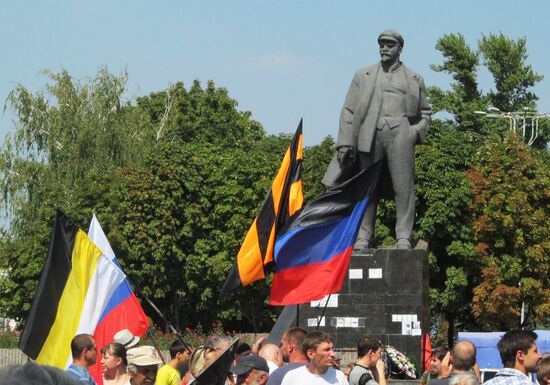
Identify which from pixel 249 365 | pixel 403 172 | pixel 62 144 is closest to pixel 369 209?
pixel 403 172

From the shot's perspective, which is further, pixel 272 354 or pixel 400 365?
pixel 400 365

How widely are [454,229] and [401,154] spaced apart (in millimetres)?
30185

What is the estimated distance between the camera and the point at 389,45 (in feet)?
60.3

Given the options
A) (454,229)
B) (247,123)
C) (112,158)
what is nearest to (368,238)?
(454,229)

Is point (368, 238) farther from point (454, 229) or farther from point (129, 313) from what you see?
point (454, 229)

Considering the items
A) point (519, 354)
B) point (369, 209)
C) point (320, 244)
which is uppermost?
point (369, 209)

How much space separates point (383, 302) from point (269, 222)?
2818mm

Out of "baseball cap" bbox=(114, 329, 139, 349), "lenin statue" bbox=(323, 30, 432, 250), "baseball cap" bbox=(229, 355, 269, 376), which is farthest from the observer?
"lenin statue" bbox=(323, 30, 432, 250)

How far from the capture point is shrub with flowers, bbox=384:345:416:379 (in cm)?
1772

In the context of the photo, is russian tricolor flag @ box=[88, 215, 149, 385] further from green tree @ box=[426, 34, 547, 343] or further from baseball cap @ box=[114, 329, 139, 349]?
green tree @ box=[426, 34, 547, 343]

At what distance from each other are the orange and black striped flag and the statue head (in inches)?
54.9

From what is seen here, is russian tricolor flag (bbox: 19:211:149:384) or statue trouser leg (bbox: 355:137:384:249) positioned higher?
statue trouser leg (bbox: 355:137:384:249)

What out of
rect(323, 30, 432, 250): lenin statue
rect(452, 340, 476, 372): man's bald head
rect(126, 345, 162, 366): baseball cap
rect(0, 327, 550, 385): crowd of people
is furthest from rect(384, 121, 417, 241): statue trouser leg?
rect(126, 345, 162, 366): baseball cap

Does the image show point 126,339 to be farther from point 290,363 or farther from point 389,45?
point 389,45
